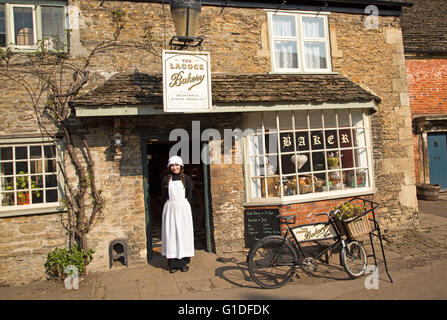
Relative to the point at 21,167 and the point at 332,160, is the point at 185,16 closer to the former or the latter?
the point at 21,167

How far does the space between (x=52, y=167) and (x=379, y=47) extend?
25.2 ft

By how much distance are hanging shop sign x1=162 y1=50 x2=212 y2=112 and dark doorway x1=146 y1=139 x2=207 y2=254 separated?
122 cm

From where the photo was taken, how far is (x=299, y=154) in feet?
23.7

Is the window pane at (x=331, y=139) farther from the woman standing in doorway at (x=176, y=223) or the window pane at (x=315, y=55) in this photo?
the woman standing in doorway at (x=176, y=223)

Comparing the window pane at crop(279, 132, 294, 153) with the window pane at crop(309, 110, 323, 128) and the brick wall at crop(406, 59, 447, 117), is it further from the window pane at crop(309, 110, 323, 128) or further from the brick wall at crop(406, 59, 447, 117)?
the brick wall at crop(406, 59, 447, 117)

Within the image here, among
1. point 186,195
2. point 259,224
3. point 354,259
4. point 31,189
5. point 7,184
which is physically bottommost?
point 354,259

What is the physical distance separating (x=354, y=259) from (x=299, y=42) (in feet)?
16.0

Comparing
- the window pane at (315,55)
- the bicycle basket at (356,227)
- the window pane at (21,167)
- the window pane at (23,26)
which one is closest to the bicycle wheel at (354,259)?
the bicycle basket at (356,227)

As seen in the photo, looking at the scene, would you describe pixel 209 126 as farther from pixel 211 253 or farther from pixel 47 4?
pixel 47 4

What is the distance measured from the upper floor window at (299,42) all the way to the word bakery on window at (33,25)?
4.31 metres

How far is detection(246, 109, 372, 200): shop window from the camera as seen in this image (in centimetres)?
709

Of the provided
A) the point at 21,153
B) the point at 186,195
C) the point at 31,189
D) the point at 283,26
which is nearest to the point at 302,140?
the point at 283,26

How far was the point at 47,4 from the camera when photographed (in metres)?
6.37

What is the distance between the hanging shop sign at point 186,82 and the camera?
574 centimetres
